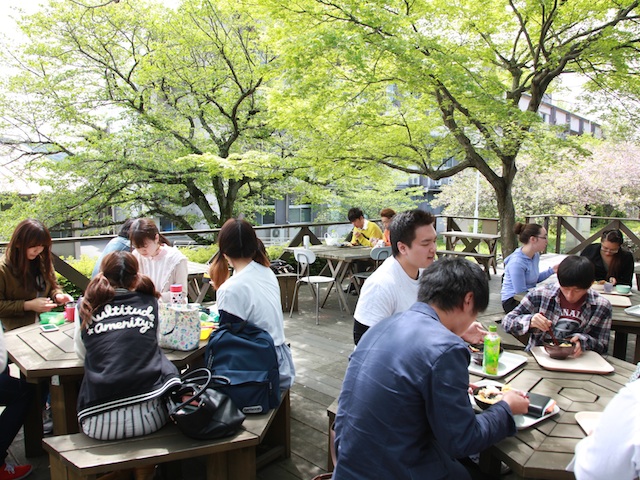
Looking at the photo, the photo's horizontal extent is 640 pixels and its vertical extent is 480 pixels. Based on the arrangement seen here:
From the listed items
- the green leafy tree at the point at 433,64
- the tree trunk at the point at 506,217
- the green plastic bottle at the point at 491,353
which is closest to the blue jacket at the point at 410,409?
the green plastic bottle at the point at 491,353

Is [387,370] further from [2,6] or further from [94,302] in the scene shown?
[2,6]

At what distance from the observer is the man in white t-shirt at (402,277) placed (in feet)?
7.59

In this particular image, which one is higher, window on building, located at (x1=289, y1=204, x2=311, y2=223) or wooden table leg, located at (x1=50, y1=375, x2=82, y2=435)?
window on building, located at (x1=289, y1=204, x2=311, y2=223)

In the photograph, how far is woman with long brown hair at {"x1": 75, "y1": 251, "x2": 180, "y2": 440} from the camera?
6.45ft

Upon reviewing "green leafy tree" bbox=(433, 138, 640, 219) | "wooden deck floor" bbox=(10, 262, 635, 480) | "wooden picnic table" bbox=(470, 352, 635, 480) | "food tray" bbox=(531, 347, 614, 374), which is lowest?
"wooden deck floor" bbox=(10, 262, 635, 480)

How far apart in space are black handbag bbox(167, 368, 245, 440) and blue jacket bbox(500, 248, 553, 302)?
2.66 meters

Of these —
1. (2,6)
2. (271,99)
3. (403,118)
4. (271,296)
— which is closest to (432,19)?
(403,118)

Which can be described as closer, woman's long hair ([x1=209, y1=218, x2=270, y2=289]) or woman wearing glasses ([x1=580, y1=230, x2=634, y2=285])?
woman's long hair ([x1=209, y1=218, x2=270, y2=289])

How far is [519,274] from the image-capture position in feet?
12.5

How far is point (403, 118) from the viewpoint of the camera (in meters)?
9.48

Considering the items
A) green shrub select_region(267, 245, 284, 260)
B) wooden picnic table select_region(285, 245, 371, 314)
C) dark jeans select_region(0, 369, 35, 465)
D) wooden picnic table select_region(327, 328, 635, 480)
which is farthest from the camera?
green shrub select_region(267, 245, 284, 260)

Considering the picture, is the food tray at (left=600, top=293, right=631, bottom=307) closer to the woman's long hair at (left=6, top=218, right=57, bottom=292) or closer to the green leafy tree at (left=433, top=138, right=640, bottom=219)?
the woman's long hair at (left=6, top=218, right=57, bottom=292)

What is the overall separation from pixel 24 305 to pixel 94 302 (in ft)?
4.82

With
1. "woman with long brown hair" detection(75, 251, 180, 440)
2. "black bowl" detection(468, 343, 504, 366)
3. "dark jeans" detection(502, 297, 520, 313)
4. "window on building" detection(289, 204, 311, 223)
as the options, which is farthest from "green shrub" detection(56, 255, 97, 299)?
"window on building" detection(289, 204, 311, 223)
